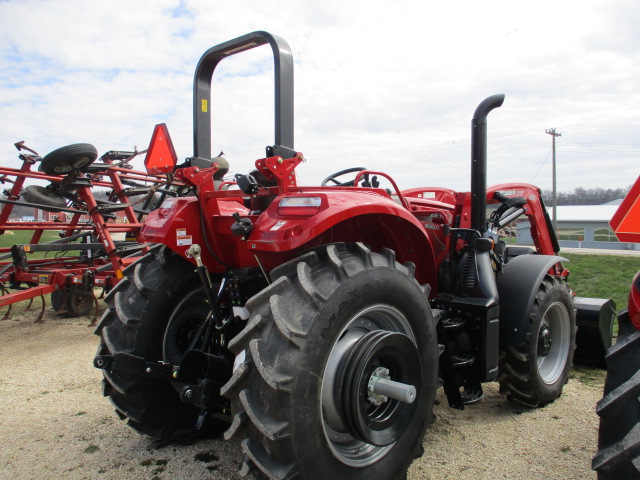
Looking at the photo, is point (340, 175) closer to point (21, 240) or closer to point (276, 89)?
point (276, 89)

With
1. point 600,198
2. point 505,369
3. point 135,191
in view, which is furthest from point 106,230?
point 600,198

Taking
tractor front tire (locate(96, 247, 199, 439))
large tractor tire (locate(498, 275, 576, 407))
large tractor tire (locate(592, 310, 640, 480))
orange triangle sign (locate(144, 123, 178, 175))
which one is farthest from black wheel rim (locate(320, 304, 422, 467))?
orange triangle sign (locate(144, 123, 178, 175))

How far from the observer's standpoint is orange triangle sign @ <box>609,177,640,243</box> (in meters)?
1.86

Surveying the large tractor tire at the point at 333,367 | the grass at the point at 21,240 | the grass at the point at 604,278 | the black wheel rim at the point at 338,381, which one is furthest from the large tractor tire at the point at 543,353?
the grass at the point at 21,240

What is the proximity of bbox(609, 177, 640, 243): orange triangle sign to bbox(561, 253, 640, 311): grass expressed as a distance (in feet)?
23.1

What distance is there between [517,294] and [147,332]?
2.58 meters

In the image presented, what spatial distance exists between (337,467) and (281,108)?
72.3 inches

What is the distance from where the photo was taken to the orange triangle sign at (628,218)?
6.10ft

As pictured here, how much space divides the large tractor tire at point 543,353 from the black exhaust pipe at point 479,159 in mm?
764

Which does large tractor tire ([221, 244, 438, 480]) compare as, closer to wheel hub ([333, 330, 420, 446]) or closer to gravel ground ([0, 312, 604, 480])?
wheel hub ([333, 330, 420, 446])

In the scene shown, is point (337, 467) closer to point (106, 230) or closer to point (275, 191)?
point (275, 191)

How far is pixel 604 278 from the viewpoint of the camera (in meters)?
11.6

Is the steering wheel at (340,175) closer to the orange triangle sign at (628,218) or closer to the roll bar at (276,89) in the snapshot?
the roll bar at (276,89)

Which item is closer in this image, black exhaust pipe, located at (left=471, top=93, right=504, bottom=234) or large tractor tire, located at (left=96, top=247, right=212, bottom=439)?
large tractor tire, located at (left=96, top=247, right=212, bottom=439)
